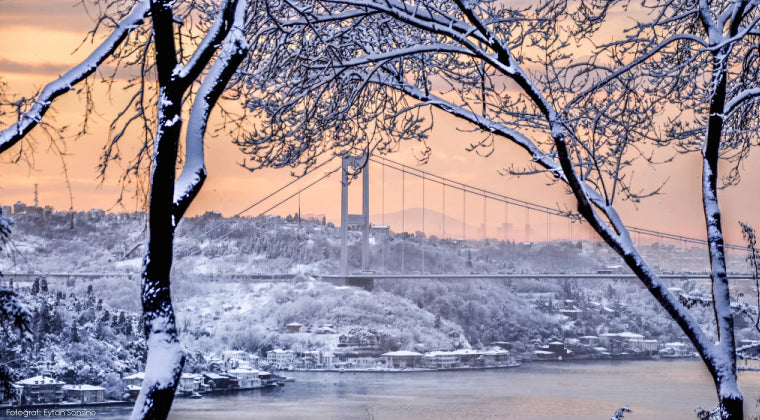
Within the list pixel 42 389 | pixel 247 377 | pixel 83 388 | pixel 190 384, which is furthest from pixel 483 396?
pixel 42 389

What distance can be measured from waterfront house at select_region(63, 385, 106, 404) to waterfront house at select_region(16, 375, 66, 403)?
32cm

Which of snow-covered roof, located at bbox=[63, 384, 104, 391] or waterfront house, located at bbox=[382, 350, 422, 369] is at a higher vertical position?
waterfront house, located at bbox=[382, 350, 422, 369]

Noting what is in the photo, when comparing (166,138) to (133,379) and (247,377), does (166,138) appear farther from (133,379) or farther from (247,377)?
(247,377)

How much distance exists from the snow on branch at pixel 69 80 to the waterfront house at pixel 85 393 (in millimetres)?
29465

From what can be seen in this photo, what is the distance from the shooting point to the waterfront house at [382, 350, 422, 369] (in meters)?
41.3

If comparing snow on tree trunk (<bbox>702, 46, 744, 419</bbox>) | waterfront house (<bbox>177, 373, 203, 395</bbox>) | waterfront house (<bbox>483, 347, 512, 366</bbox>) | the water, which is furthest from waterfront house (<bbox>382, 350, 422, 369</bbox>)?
snow on tree trunk (<bbox>702, 46, 744, 419</bbox>)

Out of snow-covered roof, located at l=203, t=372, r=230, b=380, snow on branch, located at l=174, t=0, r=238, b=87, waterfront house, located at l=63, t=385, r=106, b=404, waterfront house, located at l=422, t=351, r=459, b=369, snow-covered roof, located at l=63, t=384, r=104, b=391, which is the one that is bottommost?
waterfront house, located at l=63, t=385, r=106, b=404

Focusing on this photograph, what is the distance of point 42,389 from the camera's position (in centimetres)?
3128

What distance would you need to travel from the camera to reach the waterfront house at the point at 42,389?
30500 mm

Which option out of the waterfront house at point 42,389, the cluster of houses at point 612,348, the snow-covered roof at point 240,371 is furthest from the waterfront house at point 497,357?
the waterfront house at point 42,389

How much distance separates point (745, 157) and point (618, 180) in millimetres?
2409

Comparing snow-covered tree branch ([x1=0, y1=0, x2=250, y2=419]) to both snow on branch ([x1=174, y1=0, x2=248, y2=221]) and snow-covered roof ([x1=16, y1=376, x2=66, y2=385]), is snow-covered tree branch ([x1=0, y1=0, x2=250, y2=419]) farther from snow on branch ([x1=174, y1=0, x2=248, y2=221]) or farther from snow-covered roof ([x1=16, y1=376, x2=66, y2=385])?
snow-covered roof ([x1=16, y1=376, x2=66, y2=385])

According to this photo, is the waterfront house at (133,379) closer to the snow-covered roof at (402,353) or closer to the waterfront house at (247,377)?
the waterfront house at (247,377)

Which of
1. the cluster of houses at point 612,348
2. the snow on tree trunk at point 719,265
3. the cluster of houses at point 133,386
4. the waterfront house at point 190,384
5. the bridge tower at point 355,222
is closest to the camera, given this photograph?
the snow on tree trunk at point 719,265
